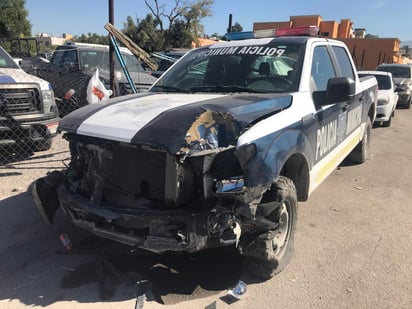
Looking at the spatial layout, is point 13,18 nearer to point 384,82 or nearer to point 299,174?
point 384,82

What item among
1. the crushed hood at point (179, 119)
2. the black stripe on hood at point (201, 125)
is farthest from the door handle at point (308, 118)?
the black stripe on hood at point (201, 125)

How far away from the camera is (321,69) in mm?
4312

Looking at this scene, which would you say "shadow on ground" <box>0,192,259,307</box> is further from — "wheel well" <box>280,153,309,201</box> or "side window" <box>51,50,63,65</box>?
"side window" <box>51,50,63,65</box>

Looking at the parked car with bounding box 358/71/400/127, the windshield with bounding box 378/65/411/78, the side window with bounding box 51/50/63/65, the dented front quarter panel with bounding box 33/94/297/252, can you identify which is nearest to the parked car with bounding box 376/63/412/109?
the windshield with bounding box 378/65/411/78

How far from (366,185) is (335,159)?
4.62ft

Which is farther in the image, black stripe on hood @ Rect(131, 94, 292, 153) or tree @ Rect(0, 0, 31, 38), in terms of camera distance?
tree @ Rect(0, 0, 31, 38)

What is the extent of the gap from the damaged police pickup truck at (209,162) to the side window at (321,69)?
0.03 m

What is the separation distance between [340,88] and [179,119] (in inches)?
69.4

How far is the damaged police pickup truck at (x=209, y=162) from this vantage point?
2.72 metres

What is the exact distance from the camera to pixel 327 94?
381 centimetres

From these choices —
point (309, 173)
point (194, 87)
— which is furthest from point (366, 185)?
point (194, 87)

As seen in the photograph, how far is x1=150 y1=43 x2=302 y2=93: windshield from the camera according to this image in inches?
153

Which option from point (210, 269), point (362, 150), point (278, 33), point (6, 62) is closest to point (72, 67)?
point (6, 62)

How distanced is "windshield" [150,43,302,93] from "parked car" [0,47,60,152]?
2.60 m
